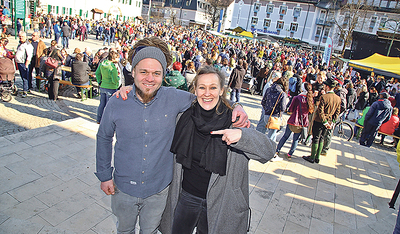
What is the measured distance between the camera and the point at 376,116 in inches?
298

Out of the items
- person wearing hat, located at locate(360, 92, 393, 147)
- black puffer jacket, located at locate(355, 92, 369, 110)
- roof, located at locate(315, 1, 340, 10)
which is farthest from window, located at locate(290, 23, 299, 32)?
person wearing hat, located at locate(360, 92, 393, 147)

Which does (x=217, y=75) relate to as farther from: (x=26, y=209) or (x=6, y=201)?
(x=6, y=201)

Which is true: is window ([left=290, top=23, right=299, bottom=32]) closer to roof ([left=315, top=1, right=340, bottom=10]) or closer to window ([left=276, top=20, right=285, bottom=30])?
window ([left=276, top=20, right=285, bottom=30])

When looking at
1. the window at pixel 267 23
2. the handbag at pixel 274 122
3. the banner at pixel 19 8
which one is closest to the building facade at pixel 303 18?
the window at pixel 267 23

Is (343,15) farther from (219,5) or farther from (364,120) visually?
(364,120)

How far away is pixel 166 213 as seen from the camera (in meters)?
2.30

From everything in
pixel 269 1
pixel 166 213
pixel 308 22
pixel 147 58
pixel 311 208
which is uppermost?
pixel 269 1

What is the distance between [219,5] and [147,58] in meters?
72.6

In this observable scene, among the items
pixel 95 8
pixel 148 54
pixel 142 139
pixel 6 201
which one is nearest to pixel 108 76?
pixel 6 201

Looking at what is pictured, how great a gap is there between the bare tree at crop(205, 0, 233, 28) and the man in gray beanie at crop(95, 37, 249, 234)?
69179 millimetres

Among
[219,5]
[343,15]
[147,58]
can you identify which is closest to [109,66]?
[147,58]

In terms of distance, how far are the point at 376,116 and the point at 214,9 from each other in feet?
222

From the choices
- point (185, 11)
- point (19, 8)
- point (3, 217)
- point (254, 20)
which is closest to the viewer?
point (3, 217)

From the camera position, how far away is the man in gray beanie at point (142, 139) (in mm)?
1968
